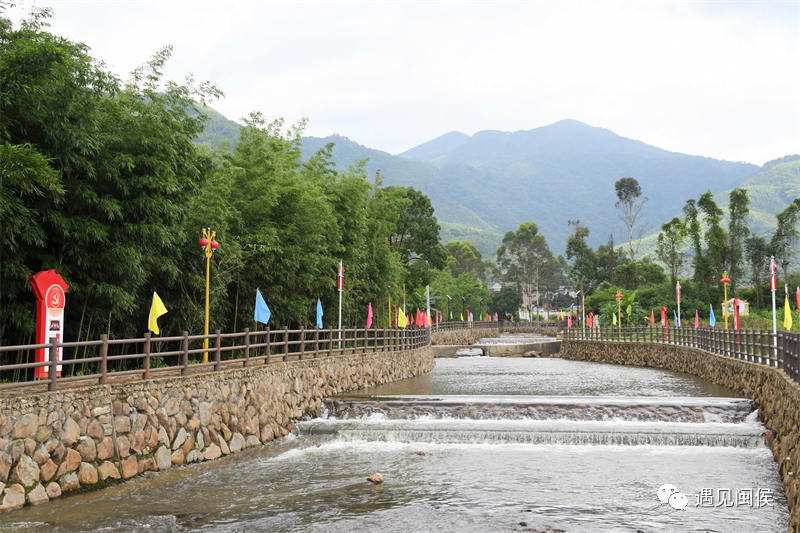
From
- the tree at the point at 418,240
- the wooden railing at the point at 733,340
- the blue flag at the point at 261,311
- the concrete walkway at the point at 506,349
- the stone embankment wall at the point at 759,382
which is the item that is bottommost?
the concrete walkway at the point at 506,349

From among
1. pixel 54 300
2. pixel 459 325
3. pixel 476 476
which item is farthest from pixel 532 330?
pixel 54 300

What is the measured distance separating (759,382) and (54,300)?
13580 millimetres

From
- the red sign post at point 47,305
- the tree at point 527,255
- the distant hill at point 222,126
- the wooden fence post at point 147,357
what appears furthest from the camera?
the distant hill at point 222,126

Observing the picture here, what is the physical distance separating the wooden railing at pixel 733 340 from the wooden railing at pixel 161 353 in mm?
9915

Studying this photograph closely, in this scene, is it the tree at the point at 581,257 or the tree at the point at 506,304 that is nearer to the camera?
the tree at the point at 581,257

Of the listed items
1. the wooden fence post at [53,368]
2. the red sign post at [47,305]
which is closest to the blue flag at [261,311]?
the red sign post at [47,305]

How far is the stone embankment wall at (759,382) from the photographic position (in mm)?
8109

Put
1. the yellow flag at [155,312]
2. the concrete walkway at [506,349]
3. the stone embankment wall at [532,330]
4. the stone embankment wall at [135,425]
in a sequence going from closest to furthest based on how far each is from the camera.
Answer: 1. the stone embankment wall at [135,425]
2. the yellow flag at [155,312]
3. the concrete walkway at [506,349]
4. the stone embankment wall at [532,330]

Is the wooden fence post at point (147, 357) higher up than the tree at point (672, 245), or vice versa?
the tree at point (672, 245)

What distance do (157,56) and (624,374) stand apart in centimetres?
1962

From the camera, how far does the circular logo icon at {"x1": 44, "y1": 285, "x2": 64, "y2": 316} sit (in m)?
9.25

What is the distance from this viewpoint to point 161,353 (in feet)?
33.7

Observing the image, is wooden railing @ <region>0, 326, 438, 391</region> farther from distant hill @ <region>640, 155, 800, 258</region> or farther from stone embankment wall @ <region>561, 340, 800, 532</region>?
distant hill @ <region>640, 155, 800, 258</region>

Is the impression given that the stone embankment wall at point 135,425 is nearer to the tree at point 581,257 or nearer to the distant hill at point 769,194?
the tree at point 581,257
